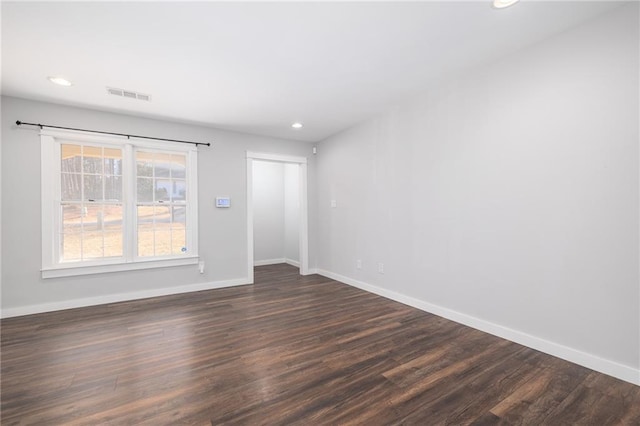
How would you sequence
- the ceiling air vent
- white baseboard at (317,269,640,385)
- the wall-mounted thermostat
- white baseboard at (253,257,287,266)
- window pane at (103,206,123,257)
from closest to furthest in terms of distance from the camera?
white baseboard at (317,269,640,385), the ceiling air vent, window pane at (103,206,123,257), the wall-mounted thermostat, white baseboard at (253,257,287,266)

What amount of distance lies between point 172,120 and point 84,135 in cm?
108

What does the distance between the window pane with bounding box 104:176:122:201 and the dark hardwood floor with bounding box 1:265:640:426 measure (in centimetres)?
155

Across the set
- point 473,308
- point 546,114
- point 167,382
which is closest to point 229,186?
point 167,382

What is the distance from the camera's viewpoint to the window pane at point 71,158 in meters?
3.57

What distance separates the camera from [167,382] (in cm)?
197

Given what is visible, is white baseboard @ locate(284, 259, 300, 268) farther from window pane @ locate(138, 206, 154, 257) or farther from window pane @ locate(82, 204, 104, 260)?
window pane @ locate(82, 204, 104, 260)

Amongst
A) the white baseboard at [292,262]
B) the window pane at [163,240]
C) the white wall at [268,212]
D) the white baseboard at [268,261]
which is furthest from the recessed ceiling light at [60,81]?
the white baseboard at [292,262]

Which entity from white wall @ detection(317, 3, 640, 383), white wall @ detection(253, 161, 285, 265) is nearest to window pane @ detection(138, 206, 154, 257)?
white wall @ detection(253, 161, 285, 265)

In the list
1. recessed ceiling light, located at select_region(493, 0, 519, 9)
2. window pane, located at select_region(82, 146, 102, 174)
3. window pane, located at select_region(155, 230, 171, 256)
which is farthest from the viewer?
window pane, located at select_region(155, 230, 171, 256)

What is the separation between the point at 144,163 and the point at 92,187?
709 millimetres

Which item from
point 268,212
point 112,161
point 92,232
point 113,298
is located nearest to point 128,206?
point 92,232

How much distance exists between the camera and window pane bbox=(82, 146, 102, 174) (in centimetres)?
369

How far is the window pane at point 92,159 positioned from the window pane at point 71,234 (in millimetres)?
520

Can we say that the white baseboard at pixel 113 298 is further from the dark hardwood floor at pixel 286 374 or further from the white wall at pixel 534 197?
the white wall at pixel 534 197
